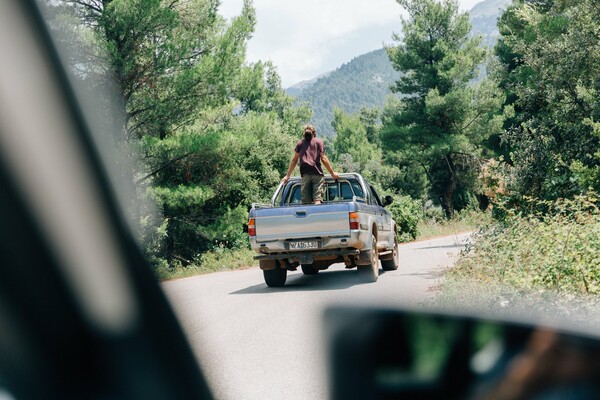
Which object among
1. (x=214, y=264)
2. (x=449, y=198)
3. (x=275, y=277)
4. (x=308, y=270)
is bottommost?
(x=449, y=198)

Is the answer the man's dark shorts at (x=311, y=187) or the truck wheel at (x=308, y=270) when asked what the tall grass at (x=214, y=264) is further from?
the man's dark shorts at (x=311, y=187)

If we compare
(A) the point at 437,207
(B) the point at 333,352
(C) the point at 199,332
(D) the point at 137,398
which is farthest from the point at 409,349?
(A) the point at 437,207

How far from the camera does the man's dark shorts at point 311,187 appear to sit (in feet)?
41.0

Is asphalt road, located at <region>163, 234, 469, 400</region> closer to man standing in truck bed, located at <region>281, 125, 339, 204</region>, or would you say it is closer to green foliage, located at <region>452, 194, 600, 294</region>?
green foliage, located at <region>452, 194, 600, 294</region>

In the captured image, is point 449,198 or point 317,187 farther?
point 449,198

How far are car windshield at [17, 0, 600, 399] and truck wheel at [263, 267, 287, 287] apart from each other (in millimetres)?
37

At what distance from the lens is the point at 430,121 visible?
4738 cm

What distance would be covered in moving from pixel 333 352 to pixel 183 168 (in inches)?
979

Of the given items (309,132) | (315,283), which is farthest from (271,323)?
(309,132)

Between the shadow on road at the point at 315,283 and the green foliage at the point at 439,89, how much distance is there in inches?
1253

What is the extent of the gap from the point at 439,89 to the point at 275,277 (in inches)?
1424

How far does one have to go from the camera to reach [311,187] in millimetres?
12594

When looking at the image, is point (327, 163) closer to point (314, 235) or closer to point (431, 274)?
point (314, 235)

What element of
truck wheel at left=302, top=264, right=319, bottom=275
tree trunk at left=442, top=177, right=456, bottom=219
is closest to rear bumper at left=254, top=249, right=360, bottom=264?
truck wheel at left=302, top=264, right=319, bottom=275
